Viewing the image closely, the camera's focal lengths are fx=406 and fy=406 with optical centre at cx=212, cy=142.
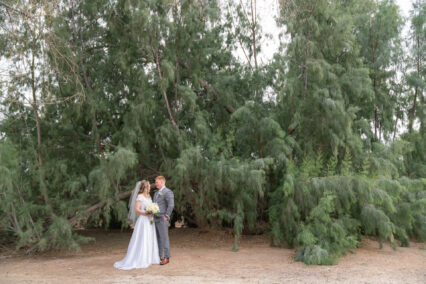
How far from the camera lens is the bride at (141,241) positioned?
7613 millimetres

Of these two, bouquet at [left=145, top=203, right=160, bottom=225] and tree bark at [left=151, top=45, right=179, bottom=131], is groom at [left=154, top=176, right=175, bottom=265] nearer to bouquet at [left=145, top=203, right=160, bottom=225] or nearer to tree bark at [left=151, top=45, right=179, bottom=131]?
bouquet at [left=145, top=203, right=160, bottom=225]

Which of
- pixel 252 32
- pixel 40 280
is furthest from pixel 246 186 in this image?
pixel 40 280

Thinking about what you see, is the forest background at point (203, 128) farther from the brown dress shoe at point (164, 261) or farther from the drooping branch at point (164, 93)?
the brown dress shoe at point (164, 261)

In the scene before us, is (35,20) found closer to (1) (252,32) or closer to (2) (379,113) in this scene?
(1) (252,32)

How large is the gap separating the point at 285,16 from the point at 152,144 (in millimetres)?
4601

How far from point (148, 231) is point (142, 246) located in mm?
300

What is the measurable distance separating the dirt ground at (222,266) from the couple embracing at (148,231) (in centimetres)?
23

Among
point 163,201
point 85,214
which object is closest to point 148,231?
point 163,201

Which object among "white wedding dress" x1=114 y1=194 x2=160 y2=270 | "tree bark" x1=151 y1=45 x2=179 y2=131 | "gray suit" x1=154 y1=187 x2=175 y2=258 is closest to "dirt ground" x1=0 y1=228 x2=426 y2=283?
"white wedding dress" x1=114 y1=194 x2=160 y2=270

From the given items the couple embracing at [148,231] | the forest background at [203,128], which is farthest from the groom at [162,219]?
the forest background at [203,128]

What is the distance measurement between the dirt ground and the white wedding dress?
0.66ft

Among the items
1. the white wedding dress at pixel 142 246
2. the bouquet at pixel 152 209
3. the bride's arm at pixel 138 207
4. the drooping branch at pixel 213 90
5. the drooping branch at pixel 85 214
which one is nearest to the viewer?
the bouquet at pixel 152 209

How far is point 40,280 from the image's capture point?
22.2 feet

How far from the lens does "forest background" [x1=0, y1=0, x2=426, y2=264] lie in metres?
8.74
